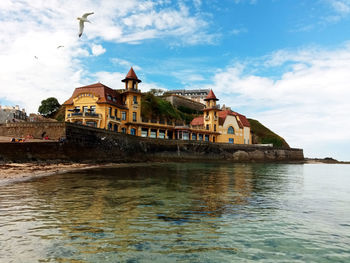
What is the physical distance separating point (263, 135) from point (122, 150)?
75956 millimetres

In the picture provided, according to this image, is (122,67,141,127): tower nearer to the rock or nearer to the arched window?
the arched window

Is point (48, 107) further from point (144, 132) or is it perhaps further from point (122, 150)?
point (122, 150)

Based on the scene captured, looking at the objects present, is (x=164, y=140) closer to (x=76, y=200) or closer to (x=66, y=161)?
(x=66, y=161)

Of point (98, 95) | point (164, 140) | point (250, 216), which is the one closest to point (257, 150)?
point (164, 140)

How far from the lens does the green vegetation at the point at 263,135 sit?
299ft

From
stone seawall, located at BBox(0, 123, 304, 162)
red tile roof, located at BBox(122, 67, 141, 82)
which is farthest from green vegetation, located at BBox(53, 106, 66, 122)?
stone seawall, located at BBox(0, 123, 304, 162)

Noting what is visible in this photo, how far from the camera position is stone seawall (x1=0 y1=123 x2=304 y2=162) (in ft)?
89.5

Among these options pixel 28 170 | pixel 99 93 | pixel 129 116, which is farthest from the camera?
pixel 129 116

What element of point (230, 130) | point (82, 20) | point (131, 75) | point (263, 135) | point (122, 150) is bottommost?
point (122, 150)

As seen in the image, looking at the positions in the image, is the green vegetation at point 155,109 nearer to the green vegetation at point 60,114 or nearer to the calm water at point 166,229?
the green vegetation at point 60,114

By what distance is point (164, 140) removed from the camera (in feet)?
167

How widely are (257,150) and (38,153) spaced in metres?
54.4

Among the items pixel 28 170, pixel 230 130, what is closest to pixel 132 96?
pixel 230 130

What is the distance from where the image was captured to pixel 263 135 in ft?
327
